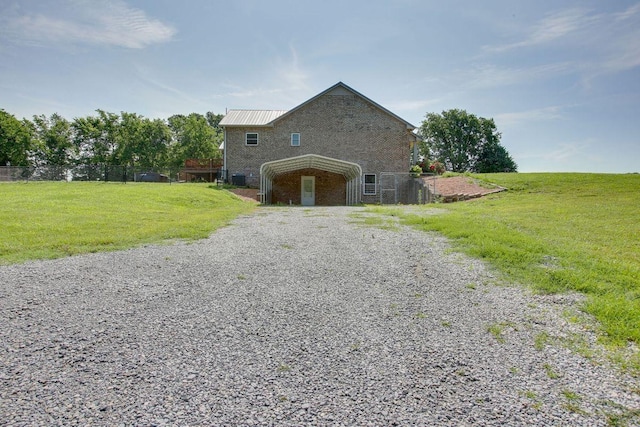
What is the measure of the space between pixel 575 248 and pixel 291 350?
5.74m

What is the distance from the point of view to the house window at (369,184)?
93.6ft

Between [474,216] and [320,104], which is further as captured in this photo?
[320,104]

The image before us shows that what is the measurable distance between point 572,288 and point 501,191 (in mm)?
15037

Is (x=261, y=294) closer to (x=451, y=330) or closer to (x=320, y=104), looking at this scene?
(x=451, y=330)

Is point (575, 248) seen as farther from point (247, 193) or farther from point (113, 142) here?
point (113, 142)

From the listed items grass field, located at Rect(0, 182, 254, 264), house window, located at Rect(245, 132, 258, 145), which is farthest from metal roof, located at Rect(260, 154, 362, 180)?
grass field, located at Rect(0, 182, 254, 264)

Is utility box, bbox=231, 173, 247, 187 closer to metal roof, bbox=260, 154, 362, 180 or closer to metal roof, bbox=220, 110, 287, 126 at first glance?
metal roof, bbox=260, 154, 362, 180

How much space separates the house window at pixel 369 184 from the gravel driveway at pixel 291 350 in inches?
885

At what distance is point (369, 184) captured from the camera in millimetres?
28500

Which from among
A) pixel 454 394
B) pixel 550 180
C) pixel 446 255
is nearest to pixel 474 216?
pixel 446 255

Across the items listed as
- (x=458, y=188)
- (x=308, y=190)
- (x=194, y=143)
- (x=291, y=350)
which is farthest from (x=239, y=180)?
(x=194, y=143)

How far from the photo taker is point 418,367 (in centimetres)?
321

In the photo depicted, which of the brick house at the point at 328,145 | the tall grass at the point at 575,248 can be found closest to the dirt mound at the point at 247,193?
the brick house at the point at 328,145

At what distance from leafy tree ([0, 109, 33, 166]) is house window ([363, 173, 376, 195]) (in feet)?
140
